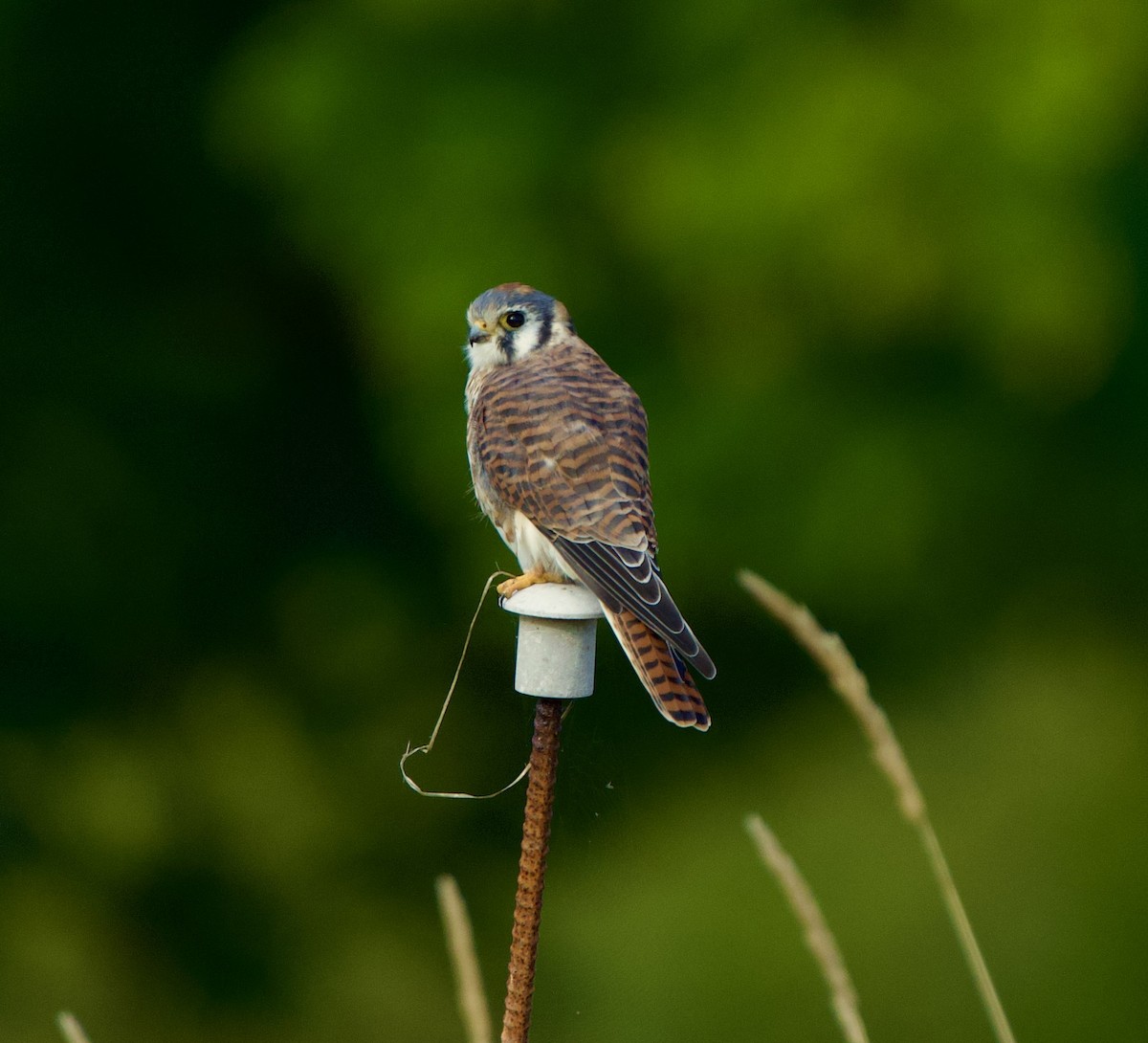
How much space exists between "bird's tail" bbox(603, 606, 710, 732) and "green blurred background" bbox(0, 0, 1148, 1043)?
235 cm

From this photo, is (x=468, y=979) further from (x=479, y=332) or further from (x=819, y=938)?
(x=479, y=332)

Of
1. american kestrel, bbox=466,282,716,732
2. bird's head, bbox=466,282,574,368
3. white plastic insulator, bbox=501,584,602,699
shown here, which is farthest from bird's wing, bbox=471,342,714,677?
white plastic insulator, bbox=501,584,602,699

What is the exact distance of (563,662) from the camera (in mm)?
1826

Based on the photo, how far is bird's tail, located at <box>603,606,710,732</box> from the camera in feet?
6.77

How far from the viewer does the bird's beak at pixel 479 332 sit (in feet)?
8.60

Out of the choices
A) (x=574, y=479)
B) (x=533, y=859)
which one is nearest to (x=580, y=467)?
(x=574, y=479)

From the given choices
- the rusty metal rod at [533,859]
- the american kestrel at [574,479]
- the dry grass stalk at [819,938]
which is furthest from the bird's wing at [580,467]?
the dry grass stalk at [819,938]

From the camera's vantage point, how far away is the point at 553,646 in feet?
6.03

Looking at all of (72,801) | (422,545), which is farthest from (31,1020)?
(422,545)

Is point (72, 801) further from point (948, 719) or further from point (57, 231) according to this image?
point (948, 719)

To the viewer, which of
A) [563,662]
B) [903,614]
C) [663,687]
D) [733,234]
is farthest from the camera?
[903,614]

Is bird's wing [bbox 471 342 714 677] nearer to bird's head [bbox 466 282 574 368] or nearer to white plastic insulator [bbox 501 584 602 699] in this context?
bird's head [bbox 466 282 574 368]

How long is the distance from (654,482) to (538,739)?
2971 mm

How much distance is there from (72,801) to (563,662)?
4.04m
